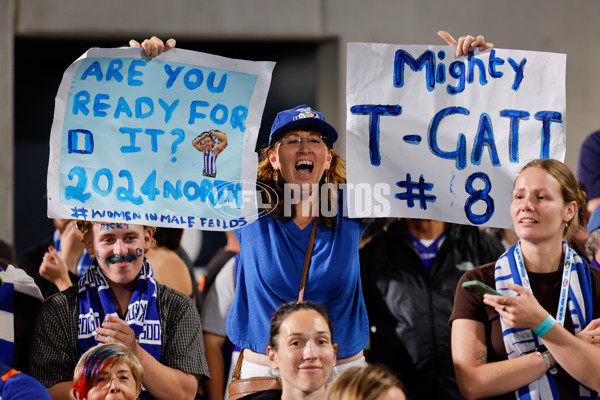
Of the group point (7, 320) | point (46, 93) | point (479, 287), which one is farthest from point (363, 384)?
point (46, 93)

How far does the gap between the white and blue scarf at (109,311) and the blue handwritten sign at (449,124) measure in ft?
2.93

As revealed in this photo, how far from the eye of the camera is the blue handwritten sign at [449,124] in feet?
11.3

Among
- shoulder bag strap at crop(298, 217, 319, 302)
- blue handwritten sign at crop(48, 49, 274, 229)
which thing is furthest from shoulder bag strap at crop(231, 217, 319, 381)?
blue handwritten sign at crop(48, 49, 274, 229)

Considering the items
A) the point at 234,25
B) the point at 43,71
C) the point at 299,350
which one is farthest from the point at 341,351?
the point at 43,71

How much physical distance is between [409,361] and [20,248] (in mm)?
4130

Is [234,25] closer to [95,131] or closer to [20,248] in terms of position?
[20,248]

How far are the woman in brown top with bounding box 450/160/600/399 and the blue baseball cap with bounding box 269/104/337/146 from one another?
0.72 meters

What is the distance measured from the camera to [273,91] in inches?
295

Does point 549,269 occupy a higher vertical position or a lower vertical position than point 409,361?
higher

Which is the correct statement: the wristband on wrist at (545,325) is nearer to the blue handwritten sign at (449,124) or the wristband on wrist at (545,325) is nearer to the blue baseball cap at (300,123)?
the blue handwritten sign at (449,124)

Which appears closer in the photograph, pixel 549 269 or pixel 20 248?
pixel 549 269

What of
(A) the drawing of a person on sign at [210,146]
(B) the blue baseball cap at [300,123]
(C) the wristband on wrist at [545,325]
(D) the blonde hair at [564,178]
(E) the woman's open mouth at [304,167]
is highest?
(B) the blue baseball cap at [300,123]

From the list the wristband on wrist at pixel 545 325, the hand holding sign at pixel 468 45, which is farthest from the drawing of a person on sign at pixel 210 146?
the wristband on wrist at pixel 545 325

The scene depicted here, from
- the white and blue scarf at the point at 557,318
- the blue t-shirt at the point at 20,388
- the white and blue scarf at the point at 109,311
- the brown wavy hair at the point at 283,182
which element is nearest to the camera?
the blue t-shirt at the point at 20,388
